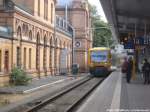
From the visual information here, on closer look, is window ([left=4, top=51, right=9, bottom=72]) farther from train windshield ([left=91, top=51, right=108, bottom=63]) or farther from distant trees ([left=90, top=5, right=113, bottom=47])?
distant trees ([left=90, top=5, right=113, bottom=47])

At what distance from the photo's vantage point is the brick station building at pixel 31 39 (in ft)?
117

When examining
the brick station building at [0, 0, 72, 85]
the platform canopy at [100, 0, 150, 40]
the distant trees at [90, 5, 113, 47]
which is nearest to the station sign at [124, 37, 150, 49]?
the platform canopy at [100, 0, 150, 40]

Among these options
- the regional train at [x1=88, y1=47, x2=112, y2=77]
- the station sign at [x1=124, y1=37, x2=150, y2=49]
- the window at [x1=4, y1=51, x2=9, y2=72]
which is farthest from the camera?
the regional train at [x1=88, y1=47, x2=112, y2=77]

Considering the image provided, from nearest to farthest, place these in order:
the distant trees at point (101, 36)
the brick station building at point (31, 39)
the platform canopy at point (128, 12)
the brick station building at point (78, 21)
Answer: the platform canopy at point (128, 12)
the brick station building at point (31, 39)
the brick station building at point (78, 21)
the distant trees at point (101, 36)

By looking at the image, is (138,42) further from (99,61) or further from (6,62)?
(99,61)

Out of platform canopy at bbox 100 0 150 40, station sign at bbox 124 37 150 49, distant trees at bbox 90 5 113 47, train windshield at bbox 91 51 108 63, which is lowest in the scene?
train windshield at bbox 91 51 108 63

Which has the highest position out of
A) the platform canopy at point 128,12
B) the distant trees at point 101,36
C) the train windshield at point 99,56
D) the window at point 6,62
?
the distant trees at point 101,36

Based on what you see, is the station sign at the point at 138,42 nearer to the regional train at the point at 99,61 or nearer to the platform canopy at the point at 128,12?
the platform canopy at the point at 128,12

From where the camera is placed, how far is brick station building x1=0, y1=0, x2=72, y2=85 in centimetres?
3562

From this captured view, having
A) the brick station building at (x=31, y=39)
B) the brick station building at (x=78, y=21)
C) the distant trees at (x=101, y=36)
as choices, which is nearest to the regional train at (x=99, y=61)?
the brick station building at (x=31, y=39)

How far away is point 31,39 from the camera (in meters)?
42.6

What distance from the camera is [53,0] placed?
5562 cm

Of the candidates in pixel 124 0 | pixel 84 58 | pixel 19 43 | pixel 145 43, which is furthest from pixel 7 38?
pixel 84 58

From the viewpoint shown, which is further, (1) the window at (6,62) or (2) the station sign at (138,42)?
(2) the station sign at (138,42)
